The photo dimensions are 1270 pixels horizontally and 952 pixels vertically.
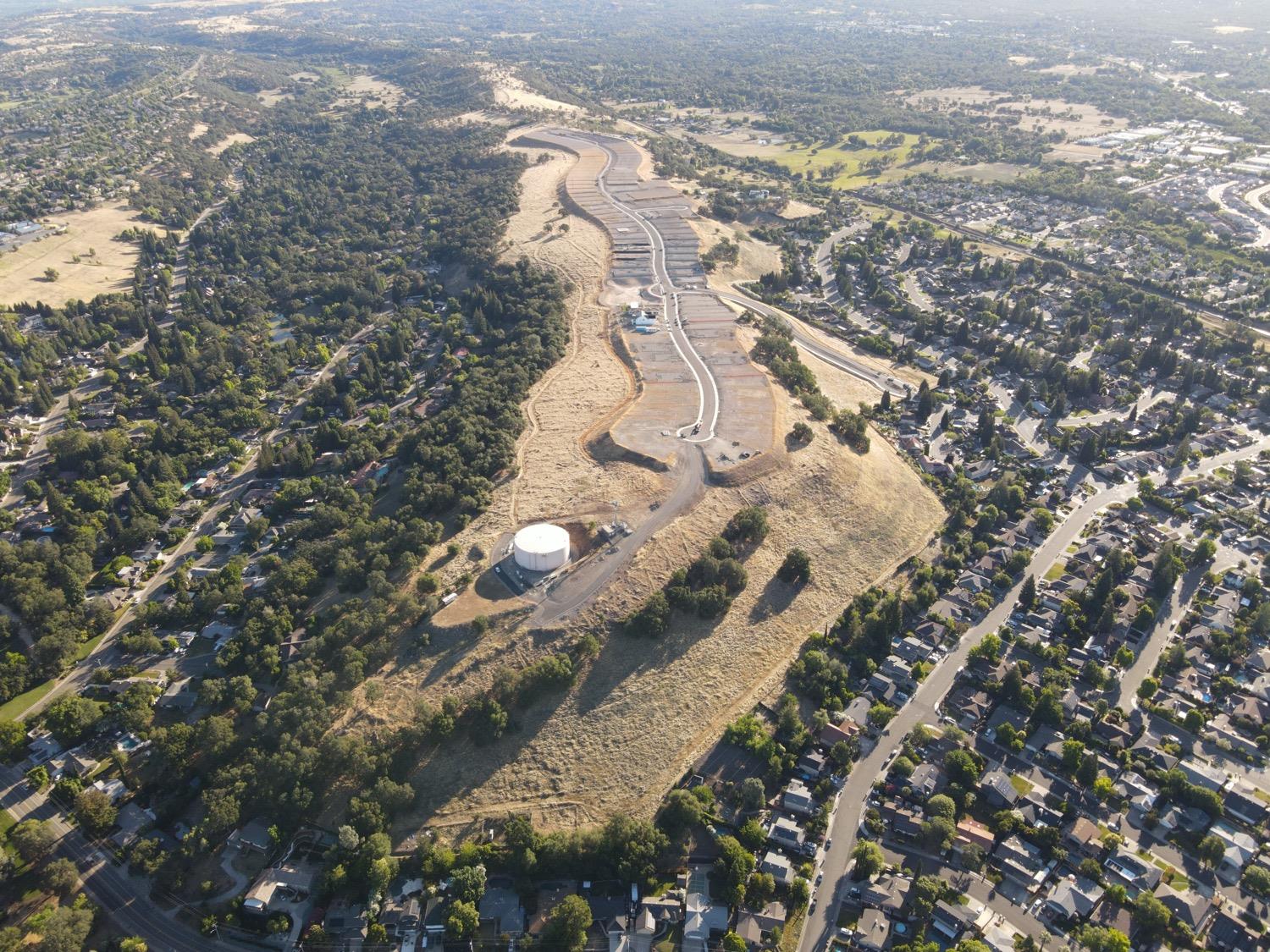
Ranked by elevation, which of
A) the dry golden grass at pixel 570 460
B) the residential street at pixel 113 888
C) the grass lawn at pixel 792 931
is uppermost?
the dry golden grass at pixel 570 460

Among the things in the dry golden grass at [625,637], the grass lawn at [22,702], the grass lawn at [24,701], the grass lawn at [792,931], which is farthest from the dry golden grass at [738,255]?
the grass lawn at [22,702]

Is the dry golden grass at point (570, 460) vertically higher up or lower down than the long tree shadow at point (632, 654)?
higher up

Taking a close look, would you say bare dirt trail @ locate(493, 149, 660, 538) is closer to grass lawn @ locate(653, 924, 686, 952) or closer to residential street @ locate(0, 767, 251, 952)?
grass lawn @ locate(653, 924, 686, 952)

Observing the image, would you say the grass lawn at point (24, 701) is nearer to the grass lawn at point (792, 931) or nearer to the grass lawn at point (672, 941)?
the grass lawn at point (672, 941)

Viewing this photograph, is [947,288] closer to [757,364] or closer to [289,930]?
[757,364]

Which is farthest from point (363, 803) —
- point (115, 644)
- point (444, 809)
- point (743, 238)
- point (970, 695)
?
point (743, 238)

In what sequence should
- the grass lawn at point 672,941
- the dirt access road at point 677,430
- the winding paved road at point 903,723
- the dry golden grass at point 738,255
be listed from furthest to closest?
the dry golden grass at point 738,255, the dirt access road at point 677,430, the winding paved road at point 903,723, the grass lawn at point 672,941

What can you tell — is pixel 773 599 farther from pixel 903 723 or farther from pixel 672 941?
pixel 672 941
